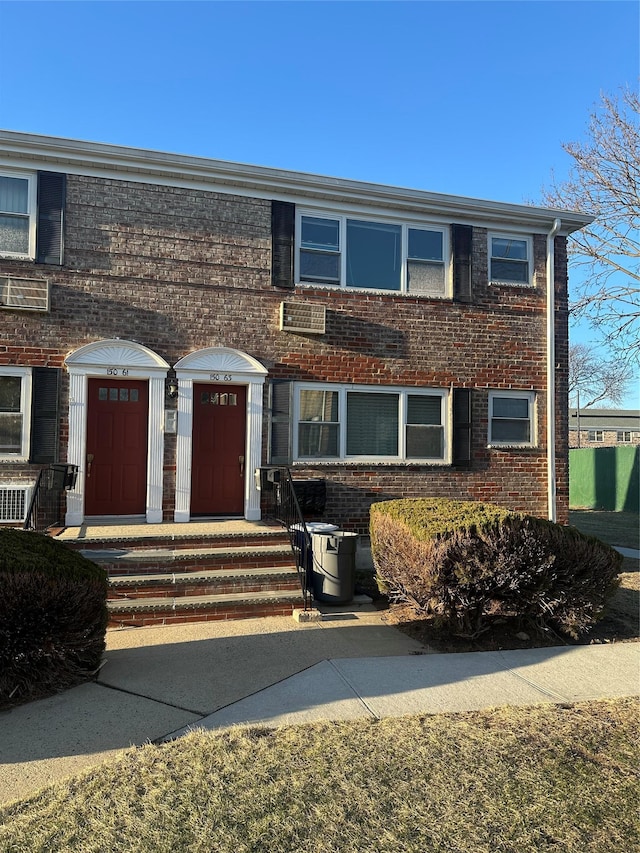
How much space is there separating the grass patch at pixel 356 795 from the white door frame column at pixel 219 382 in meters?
5.10

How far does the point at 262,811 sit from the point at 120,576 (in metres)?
4.30

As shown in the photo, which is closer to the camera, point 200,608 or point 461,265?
point 200,608

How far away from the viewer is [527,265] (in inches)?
416

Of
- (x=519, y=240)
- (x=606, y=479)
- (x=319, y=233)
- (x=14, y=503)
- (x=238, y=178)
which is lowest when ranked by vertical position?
(x=606, y=479)

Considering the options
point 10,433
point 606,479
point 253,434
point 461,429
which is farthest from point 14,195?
point 606,479

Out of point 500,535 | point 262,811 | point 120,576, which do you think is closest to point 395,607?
point 500,535

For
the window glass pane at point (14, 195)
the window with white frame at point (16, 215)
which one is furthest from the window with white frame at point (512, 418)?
the window glass pane at point (14, 195)

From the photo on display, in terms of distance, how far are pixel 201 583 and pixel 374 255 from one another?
595cm

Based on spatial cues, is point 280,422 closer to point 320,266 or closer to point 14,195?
point 320,266

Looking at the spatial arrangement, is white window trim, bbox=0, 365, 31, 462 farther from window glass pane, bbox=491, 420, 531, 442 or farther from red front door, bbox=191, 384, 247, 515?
window glass pane, bbox=491, 420, 531, 442

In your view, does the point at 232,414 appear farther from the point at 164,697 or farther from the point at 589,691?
the point at 589,691

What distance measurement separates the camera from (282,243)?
9242 millimetres

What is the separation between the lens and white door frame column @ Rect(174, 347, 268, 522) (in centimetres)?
863

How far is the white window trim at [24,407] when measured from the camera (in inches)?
319
